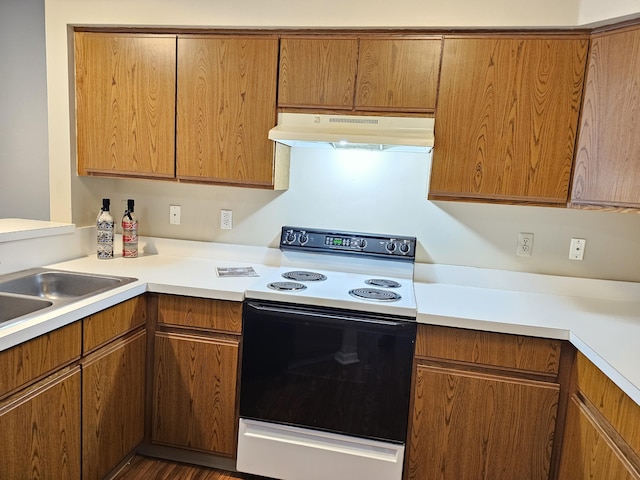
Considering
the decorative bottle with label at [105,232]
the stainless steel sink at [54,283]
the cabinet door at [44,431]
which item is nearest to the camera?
the cabinet door at [44,431]

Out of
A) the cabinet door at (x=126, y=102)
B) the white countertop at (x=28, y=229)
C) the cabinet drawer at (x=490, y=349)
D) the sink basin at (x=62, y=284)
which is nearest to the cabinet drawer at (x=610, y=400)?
the cabinet drawer at (x=490, y=349)

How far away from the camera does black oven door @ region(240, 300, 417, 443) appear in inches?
71.1

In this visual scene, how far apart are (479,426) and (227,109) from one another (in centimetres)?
177

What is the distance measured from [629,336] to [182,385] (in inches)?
70.7

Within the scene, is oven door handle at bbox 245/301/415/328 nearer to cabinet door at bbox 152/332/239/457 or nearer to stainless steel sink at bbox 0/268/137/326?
cabinet door at bbox 152/332/239/457

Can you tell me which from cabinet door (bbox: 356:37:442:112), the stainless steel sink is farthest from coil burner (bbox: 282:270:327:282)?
cabinet door (bbox: 356:37:442:112)

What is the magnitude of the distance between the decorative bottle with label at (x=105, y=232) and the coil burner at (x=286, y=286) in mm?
981

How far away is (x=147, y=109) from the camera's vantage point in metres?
2.20

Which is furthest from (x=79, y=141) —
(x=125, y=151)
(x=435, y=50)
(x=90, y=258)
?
(x=435, y=50)

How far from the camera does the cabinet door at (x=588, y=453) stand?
1.28 meters

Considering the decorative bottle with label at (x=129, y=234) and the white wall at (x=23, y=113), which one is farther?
the white wall at (x=23, y=113)

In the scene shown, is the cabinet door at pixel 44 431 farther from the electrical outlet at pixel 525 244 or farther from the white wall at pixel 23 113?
the electrical outlet at pixel 525 244

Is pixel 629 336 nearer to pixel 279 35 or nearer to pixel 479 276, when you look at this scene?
pixel 479 276

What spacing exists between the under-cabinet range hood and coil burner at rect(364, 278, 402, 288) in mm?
640
